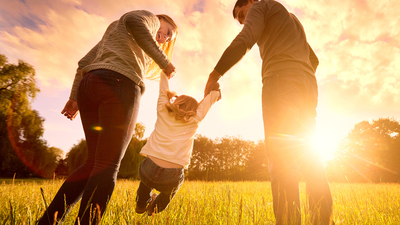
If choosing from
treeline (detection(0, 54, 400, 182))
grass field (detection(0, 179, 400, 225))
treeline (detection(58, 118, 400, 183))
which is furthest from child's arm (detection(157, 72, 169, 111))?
treeline (detection(58, 118, 400, 183))

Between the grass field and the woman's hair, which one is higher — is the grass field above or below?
below

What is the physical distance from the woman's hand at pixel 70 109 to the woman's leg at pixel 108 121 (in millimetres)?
639

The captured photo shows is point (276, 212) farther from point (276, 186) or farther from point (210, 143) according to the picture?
point (210, 143)

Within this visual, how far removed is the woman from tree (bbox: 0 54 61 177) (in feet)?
94.0

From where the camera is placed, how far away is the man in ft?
4.58

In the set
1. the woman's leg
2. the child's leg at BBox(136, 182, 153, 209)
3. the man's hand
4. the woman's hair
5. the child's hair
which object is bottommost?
the child's leg at BBox(136, 182, 153, 209)

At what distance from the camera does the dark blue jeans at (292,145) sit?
138 cm

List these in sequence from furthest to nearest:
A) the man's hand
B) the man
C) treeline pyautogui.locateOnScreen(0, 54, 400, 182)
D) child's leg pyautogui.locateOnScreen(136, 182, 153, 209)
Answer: treeline pyautogui.locateOnScreen(0, 54, 400, 182), child's leg pyautogui.locateOnScreen(136, 182, 153, 209), the man's hand, the man

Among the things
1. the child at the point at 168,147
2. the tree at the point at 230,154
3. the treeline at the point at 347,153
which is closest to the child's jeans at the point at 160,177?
the child at the point at 168,147

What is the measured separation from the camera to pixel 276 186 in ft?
4.59

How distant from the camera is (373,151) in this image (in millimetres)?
26266

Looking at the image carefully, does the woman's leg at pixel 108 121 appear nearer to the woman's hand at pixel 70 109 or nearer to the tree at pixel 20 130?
the woman's hand at pixel 70 109

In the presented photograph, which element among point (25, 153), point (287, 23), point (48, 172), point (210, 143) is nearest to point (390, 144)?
point (210, 143)

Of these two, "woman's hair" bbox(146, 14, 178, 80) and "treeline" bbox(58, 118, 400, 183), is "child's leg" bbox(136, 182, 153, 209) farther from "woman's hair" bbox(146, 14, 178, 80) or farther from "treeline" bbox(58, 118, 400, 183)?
"treeline" bbox(58, 118, 400, 183)
